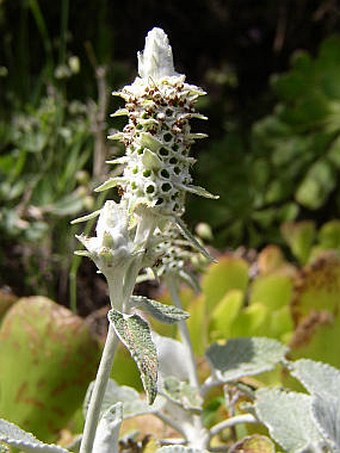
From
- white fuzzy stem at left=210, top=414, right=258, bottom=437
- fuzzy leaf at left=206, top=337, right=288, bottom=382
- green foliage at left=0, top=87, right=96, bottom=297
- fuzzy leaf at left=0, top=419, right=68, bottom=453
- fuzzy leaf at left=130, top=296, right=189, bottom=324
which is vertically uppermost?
green foliage at left=0, top=87, right=96, bottom=297

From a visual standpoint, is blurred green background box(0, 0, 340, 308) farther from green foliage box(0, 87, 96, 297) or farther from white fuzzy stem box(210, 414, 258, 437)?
white fuzzy stem box(210, 414, 258, 437)

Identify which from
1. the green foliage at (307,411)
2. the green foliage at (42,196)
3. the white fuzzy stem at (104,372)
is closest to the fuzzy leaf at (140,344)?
the white fuzzy stem at (104,372)

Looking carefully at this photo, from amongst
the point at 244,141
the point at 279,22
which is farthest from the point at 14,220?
the point at 279,22

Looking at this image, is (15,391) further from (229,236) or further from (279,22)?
(279,22)

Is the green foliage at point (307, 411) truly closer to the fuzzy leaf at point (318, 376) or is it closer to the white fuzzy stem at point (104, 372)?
the fuzzy leaf at point (318, 376)

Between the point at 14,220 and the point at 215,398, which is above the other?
the point at 14,220

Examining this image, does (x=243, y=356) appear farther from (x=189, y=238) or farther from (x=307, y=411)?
(x=189, y=238)

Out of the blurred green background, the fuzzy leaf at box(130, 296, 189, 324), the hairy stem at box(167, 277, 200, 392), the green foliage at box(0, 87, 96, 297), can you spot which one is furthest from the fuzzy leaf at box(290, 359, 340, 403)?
the green foliage at box(0, 87, 96, 297)
